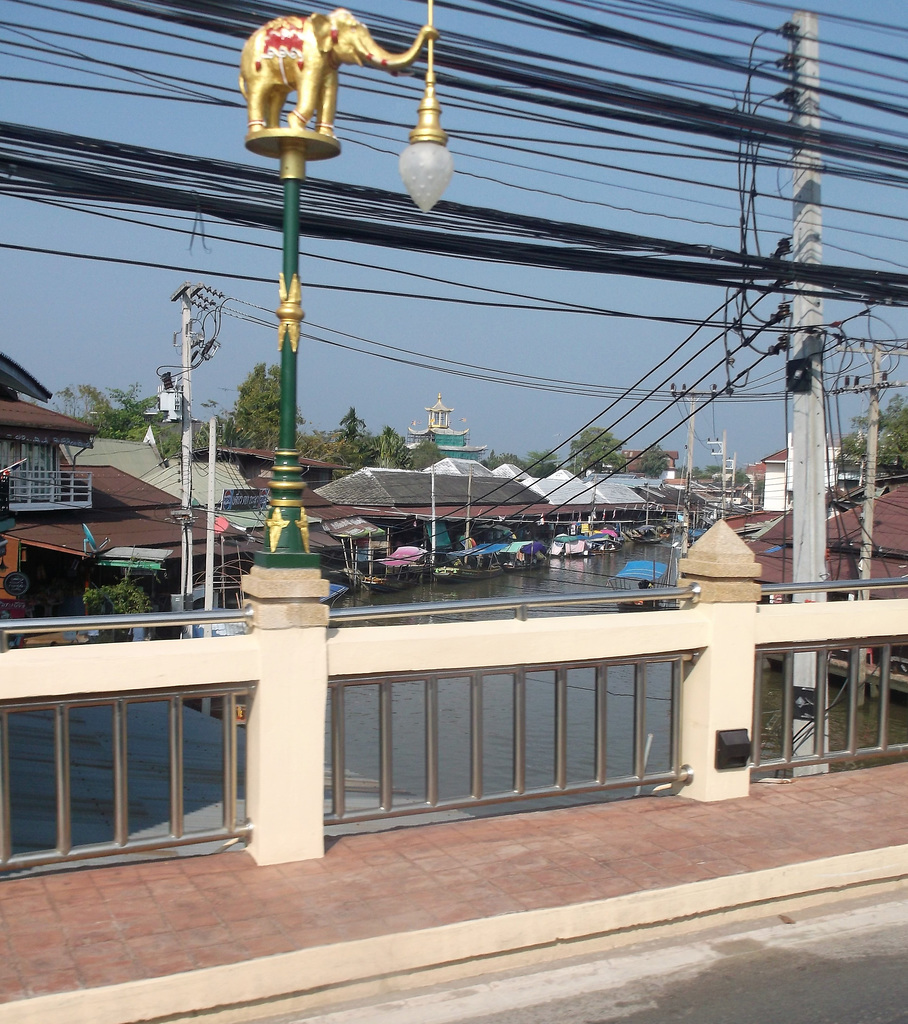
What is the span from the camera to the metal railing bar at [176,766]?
4.81 metres

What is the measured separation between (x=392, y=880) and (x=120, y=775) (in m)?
1.44

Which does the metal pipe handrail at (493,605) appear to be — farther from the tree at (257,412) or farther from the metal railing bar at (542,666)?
the tree at (257,412)

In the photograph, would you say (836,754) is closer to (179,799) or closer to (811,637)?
(811,637)

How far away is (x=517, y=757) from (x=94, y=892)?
7.74 feet

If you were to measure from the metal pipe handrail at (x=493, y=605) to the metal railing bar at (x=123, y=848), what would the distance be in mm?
1224

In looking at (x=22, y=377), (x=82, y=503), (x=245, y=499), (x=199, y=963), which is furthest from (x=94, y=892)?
(x=245, y=499)

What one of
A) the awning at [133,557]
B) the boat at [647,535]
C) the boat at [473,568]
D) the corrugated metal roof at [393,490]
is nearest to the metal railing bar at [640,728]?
the awning at [133,557]

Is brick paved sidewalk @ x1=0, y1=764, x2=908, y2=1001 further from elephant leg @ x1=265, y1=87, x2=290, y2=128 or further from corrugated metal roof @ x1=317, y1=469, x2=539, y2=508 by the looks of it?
corrugated metal roof @ x1=317, y1=469, x2=539, y2=508

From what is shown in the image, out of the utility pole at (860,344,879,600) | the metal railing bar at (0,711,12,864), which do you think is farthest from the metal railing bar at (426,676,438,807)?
the utility pole at (860,344,879,600)

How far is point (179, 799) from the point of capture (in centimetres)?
486

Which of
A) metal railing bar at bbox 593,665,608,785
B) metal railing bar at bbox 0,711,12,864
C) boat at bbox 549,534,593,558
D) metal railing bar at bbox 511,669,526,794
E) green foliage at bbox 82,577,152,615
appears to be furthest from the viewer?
boat at bbox 549,534,593,558

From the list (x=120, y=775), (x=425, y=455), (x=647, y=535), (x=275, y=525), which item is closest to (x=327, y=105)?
(x=275, y=525)

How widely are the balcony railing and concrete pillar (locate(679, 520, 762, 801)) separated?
25382mm

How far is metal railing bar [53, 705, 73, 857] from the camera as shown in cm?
458
